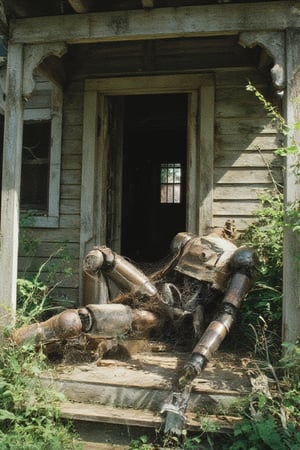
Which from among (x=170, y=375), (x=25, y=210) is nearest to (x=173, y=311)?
(x=170, y=375)

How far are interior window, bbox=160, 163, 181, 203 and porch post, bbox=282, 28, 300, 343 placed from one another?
691cm

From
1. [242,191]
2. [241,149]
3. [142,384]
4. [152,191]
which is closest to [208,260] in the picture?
[242,191]

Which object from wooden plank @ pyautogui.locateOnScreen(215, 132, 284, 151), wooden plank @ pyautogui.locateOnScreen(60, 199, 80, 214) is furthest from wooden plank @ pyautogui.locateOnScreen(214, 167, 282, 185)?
wooden plank @ pyautogui.locateOnScreen(60, 199, 80, 214)

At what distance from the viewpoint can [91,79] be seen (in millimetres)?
5266

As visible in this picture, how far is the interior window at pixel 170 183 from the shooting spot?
10.4 meters

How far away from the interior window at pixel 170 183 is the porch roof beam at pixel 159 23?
21.8 ft

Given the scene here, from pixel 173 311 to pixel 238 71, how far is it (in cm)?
283

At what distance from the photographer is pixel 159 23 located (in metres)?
3.70

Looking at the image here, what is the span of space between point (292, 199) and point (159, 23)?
1.83m

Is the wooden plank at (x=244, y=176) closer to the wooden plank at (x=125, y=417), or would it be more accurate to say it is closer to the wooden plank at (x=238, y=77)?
the wooden plank at (x=238, y=77)

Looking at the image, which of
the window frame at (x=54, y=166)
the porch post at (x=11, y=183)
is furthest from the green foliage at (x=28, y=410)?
the window frame at (x=54, y=166)

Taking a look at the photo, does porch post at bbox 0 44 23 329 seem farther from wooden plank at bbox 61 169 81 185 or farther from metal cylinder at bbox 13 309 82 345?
wooden plank at bbox 61 169 81 185

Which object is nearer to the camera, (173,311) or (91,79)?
(173,311)

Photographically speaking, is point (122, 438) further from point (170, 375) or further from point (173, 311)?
point (173, 311)
